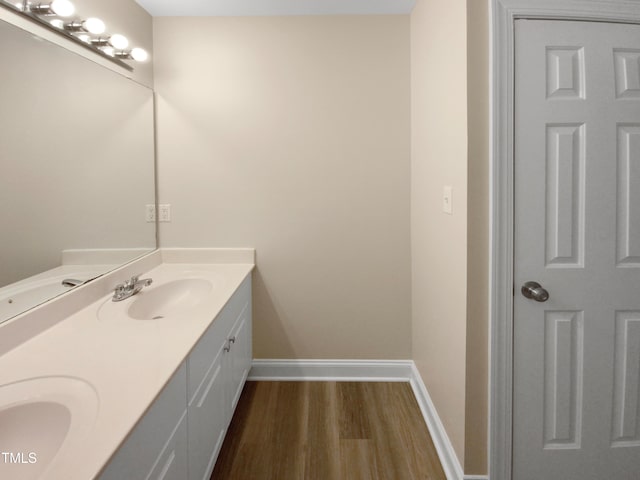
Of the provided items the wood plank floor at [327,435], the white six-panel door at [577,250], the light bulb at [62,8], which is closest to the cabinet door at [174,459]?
the wood plank floor at [327,435]

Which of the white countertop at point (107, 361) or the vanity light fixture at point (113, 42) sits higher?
the vanity light fixture at point (113, 42)

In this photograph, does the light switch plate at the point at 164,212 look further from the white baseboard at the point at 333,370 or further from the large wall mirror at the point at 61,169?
the white baseboard at the point at 333,370

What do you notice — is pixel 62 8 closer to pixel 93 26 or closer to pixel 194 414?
pixel 93 26

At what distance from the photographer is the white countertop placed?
73 cm

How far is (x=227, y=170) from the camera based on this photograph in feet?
7.57

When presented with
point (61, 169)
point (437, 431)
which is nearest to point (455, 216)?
point (437, 431)

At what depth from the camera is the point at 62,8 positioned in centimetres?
140

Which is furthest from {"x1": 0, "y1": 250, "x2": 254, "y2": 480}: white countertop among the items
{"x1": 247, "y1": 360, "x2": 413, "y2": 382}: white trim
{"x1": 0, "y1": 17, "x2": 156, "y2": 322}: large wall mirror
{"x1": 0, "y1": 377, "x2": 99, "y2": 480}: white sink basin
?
{"x1": 247, "y1": 360, "x2": 413, "y2": 382}: white trim

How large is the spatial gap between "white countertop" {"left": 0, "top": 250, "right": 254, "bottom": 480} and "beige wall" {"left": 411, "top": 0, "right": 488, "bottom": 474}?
3.29 ft

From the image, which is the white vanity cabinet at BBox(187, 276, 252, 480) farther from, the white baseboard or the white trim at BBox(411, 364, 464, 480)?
the white trim at BBox(411, 364, 464, 480)

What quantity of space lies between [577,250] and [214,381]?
4.97ft

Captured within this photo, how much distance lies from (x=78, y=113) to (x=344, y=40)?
4.94 ft

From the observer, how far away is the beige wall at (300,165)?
225 cm

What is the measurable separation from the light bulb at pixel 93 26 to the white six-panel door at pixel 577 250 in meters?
1.72
